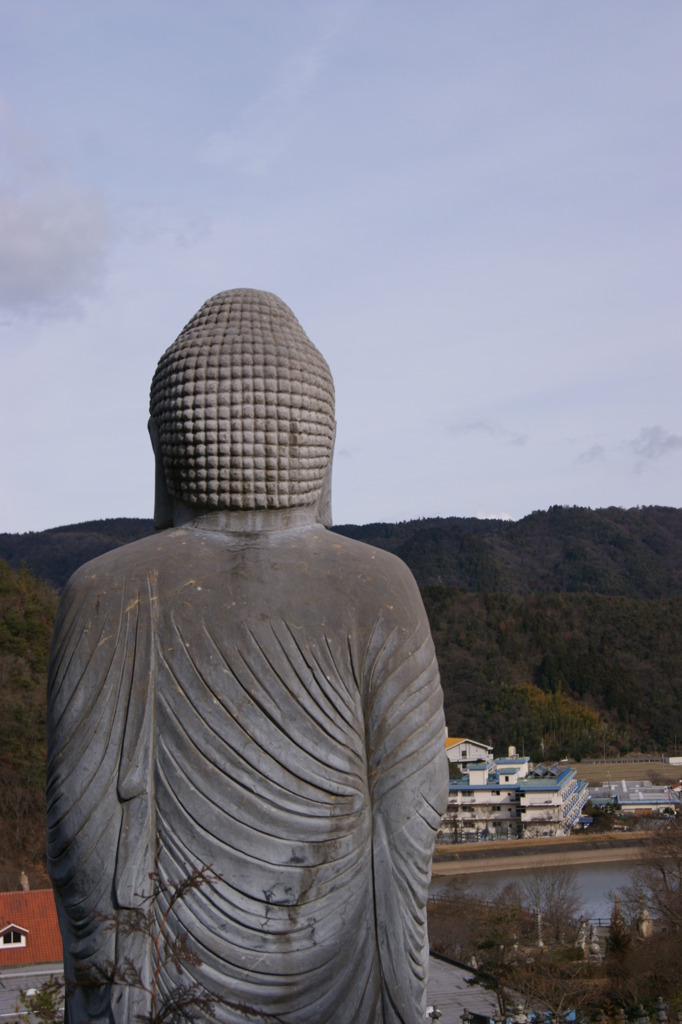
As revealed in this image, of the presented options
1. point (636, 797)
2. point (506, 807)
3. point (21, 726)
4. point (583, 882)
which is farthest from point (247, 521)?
point (636, 797)

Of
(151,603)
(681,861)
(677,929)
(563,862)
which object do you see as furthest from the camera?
(563,862)

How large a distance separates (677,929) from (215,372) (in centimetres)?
2663

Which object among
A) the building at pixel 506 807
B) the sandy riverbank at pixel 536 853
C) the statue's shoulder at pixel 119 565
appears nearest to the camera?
the statue's shoulder at pixel 119 565

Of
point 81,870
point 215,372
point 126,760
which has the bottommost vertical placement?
point 81,870

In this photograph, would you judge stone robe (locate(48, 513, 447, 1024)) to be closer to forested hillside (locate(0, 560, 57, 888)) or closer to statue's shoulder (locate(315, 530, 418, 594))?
statue's shoulder (locate(315, 530, 418, 594))

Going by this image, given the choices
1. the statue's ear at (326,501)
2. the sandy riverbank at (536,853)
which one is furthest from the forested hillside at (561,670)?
the statue's ear at (326,501)

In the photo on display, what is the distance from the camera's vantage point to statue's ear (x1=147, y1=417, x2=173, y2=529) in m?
3.48

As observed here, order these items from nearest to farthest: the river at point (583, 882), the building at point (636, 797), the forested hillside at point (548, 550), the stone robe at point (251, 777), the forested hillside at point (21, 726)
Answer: the stone robe at point (251, 777), the forested hillside at point (21, 726), the river at point (583, 882), the building at point (636, 797), the forested hillside at point (548, 550)

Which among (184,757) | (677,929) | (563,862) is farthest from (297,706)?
(563,862)

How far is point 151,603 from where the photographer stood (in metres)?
3.14

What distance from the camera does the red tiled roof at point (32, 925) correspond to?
2300cm

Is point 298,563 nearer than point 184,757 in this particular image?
No

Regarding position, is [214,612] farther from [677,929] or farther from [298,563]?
[677,929]

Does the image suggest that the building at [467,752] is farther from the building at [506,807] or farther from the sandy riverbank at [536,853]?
the sandy riverbank at [536,853]
